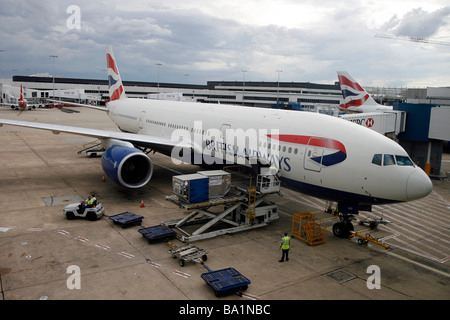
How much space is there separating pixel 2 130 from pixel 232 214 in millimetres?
41958

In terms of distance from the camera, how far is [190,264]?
438 inches

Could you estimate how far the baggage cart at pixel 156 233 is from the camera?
41.3ft

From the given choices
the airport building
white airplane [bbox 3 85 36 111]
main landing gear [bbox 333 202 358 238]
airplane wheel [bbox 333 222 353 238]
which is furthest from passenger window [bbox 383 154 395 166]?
the airport building

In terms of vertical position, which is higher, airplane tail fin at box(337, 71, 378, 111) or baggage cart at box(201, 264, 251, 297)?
airplane tail fin at box(337, 71, 378, 111)

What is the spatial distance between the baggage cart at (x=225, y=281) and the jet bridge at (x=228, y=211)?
2.96 m

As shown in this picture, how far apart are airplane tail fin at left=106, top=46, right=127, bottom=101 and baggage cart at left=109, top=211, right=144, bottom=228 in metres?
18.5

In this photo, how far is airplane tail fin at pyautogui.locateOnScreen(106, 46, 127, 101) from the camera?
30.2m

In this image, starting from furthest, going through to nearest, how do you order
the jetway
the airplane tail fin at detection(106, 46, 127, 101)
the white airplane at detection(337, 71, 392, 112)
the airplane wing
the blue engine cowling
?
the white airplane at detection(337, 71, 392, 112) → the airplane tail fin at detection(106, 46, 127, 101) → the jetway → the airplane wing → the blue engine cowling

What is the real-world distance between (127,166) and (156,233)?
572cm

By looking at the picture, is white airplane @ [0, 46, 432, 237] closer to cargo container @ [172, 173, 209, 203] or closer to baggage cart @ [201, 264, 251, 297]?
cargo container @ [172, 173, 209, 203]

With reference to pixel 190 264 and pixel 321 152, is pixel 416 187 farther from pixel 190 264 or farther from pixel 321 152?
pixel 190 264
